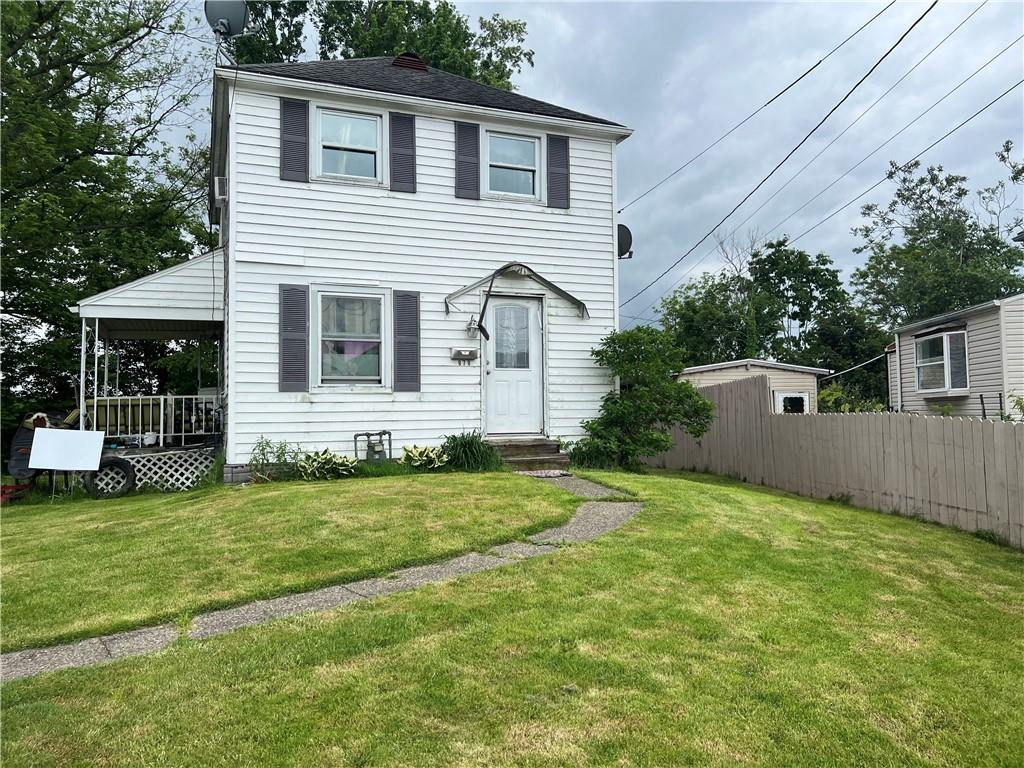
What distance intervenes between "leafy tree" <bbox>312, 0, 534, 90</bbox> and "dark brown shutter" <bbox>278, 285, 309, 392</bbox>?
1598 centimetres

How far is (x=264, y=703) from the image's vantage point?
2.61 m

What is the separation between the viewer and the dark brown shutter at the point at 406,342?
9.48 metres

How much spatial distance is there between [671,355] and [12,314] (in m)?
18.0

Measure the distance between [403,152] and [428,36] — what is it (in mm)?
14794

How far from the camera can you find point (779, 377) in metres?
18.4

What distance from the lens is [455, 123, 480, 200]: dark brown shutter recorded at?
33.0 feet

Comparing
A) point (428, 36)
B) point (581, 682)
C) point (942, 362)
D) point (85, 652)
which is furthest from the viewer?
point (428, 36)

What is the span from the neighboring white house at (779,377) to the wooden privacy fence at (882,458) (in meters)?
4.64

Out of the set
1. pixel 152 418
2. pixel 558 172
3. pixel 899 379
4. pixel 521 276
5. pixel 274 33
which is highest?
pixel 274 33

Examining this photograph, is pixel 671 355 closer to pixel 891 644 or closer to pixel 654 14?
pixel 654 14

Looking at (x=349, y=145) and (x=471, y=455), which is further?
(x=349, y=145)

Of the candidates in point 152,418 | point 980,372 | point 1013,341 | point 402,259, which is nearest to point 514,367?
point 402,259

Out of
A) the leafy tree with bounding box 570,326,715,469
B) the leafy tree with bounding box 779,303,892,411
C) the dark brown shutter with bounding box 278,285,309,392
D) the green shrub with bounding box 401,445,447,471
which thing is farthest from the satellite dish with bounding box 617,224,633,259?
the leafy tree with bounding box 779,303,892,411

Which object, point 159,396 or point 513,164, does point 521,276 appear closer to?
point 513,164
